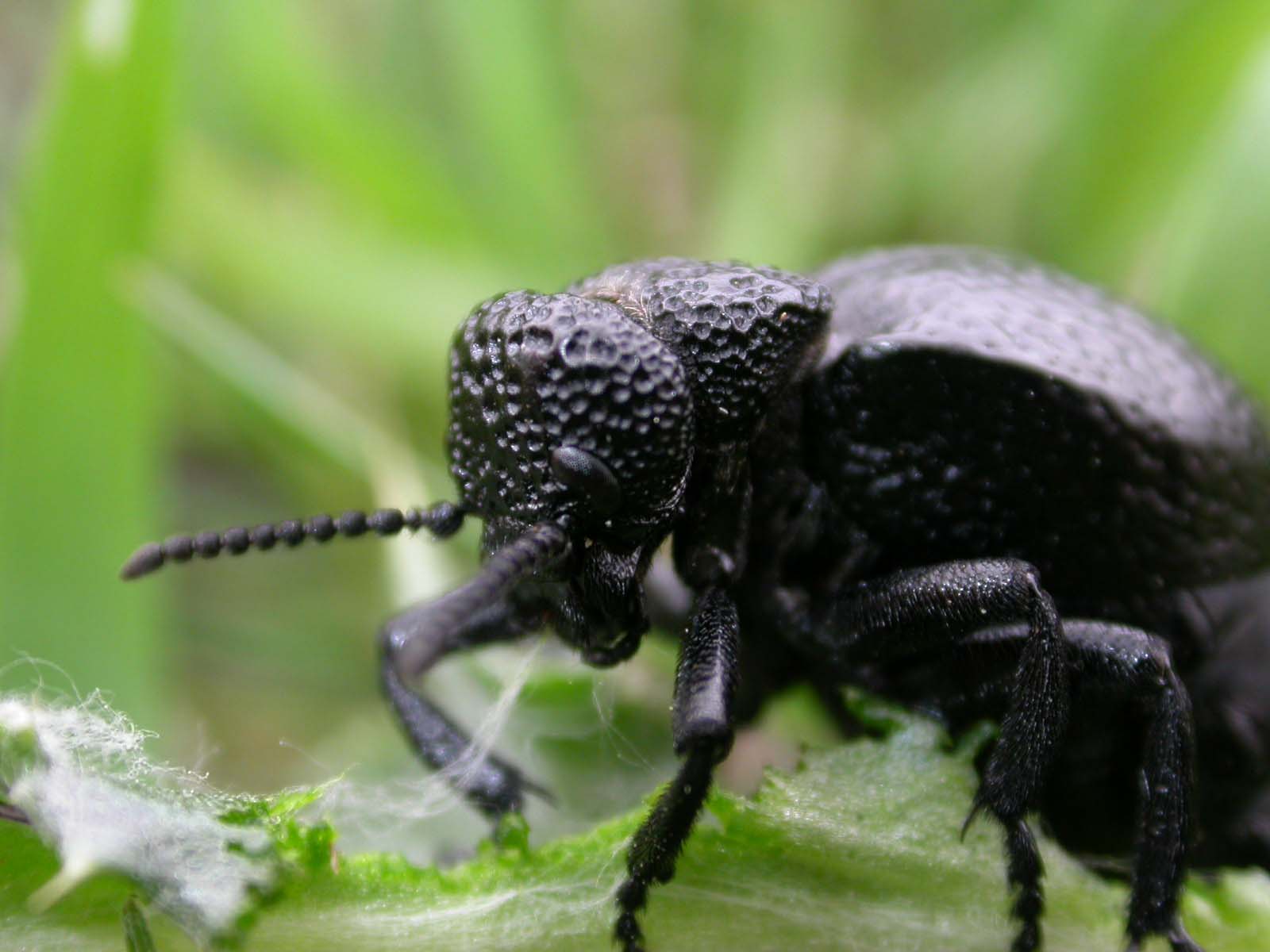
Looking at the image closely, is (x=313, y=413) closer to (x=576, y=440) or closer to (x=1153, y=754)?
(x=576, y=440)

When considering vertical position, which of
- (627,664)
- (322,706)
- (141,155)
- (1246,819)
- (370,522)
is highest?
(141,155)

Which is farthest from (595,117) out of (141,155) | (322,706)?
(322,706)

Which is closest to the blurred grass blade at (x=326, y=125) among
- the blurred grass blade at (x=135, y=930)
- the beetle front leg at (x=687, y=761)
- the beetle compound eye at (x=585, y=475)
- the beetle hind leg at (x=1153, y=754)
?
the beetle compound eye at (x=585, y=475)

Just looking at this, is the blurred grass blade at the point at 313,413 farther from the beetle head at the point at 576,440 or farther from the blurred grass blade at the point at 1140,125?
the blurred grass blade at the point at 1140,125

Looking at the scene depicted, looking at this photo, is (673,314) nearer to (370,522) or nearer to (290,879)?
(370,522)

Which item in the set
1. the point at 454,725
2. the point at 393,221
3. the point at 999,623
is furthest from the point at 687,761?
the point at 393,221

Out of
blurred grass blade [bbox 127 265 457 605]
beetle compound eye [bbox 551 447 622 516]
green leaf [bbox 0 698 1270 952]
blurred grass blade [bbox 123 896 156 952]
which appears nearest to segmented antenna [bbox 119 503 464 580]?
beetle compound eye [bbox 551 447 622 516]
